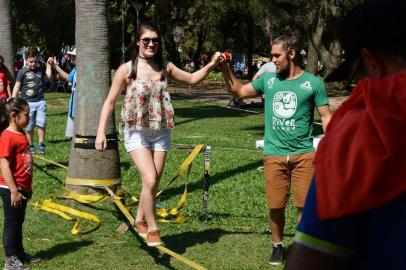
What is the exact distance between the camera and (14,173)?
18.6ft

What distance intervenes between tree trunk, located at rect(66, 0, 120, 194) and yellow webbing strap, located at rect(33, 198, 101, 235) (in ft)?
1.68

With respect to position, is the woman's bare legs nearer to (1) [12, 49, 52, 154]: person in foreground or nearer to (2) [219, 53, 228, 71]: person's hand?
(2) [219, 53, 228, 71]: person's hand

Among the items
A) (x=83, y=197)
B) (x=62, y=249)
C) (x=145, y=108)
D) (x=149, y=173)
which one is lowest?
(x=62, y=249)

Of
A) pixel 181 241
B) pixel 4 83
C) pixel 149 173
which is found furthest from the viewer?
pixel 4 83

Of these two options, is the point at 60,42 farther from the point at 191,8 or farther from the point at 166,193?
the point at 166,193

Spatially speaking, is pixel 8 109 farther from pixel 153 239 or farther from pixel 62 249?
pixel 153 239


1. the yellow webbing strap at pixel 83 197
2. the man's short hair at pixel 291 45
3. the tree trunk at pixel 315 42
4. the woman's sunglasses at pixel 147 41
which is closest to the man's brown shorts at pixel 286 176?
the man's short hair at pixel 291 45

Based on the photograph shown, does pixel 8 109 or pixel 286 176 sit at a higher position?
pixel 8 109

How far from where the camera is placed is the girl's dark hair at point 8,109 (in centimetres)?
573

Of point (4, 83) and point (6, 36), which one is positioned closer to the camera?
point (4, 83)

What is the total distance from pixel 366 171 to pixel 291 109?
4321mm

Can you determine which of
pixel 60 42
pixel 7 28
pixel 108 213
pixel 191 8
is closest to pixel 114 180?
pixel 108 213

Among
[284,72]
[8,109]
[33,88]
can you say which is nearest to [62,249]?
[8,109]

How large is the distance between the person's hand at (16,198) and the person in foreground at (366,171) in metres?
4.29
